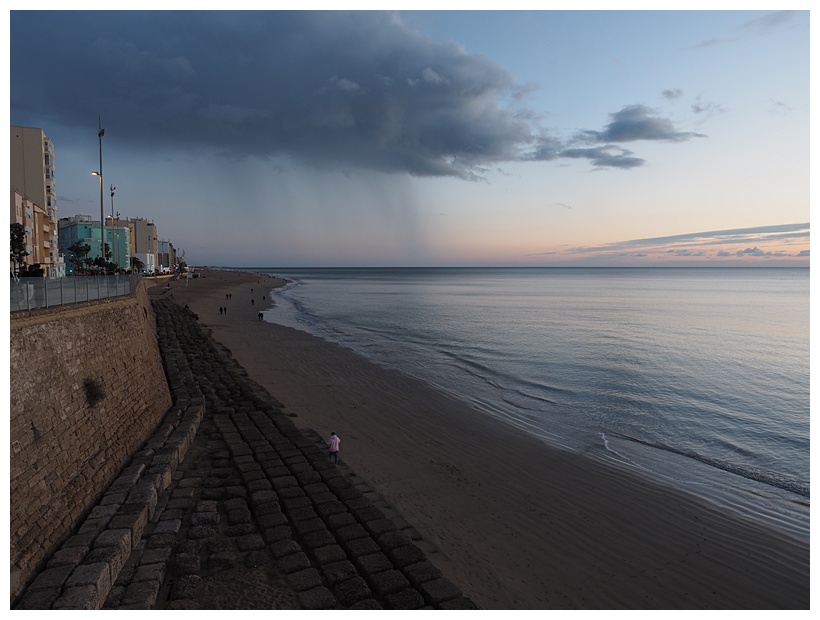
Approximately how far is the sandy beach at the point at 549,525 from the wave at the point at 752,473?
3.34 meters

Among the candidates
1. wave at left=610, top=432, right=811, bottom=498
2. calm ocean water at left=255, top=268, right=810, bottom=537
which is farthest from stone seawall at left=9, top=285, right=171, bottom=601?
wave at left=610, top=432, right=811, bottom=498

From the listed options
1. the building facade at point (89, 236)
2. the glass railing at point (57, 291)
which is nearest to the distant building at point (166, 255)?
the building facade at point (89, 236)

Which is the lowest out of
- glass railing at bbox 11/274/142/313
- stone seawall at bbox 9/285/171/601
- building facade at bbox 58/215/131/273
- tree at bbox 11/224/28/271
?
stone seawall at bbox 9/285/171/601

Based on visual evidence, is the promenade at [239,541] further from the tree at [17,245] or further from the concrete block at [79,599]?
the tree at [17,245]

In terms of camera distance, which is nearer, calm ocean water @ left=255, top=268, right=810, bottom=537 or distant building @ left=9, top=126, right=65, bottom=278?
calm ocean water @ left=255, top=268, right=810, bottom=537

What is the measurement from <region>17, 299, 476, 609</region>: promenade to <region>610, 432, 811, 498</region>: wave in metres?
11.4

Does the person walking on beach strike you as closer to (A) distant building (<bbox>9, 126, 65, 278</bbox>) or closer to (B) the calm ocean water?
(B) the calm ocean water

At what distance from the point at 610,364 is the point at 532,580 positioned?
24.4 metres

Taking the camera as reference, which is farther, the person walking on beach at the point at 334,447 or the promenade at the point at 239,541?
the person walking on beach at the point at 334,447

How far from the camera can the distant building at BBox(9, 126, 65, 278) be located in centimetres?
4816

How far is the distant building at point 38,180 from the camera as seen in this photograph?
48.2 meters

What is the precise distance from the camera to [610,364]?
30.8 metres

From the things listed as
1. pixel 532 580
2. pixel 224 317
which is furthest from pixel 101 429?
pixel 224 317
